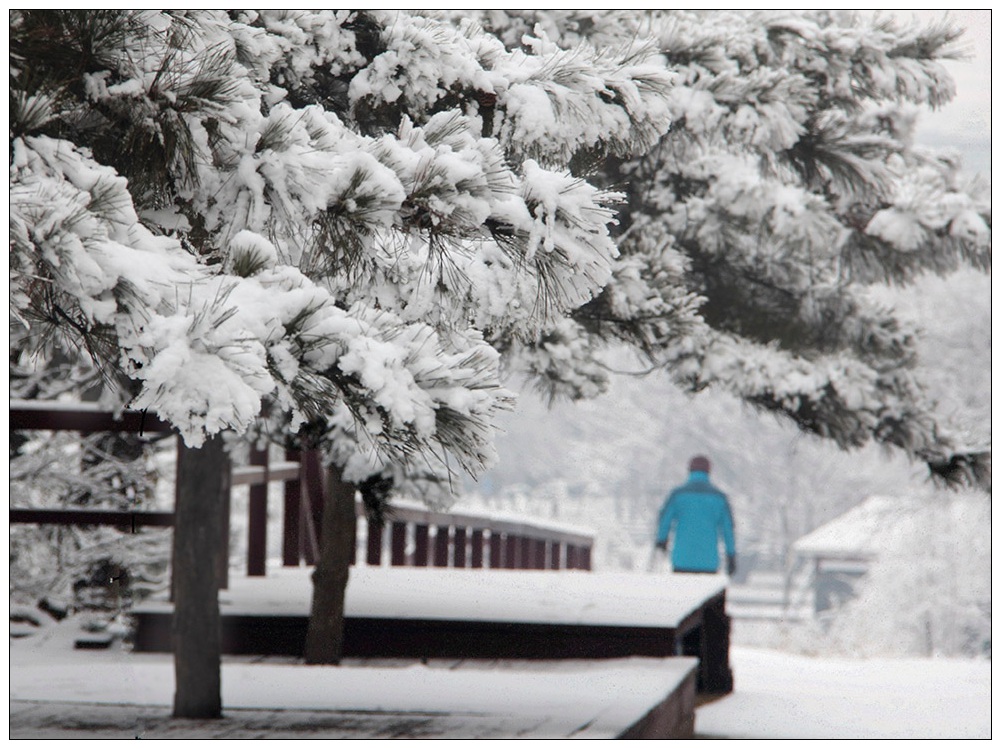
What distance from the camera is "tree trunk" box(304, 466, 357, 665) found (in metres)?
5.29

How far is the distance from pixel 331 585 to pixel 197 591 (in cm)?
94

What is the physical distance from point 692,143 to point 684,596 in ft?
9.96

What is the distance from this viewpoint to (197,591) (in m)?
4.43

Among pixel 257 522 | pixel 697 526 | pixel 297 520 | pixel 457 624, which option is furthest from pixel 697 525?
pixel 457 624

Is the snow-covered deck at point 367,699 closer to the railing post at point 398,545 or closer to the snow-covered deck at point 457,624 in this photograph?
the snow-covered deck at point 457,624

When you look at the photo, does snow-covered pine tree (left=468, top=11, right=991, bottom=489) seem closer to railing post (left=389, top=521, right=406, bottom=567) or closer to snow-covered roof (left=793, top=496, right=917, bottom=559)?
railing post (left=389, top=521, right=406, bottom=567)

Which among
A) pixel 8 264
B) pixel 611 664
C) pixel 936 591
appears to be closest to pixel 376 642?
pixel 611 664

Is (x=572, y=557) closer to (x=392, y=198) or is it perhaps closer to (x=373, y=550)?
(x=373, y=550)

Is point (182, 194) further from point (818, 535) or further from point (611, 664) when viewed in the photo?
point (818, 535)

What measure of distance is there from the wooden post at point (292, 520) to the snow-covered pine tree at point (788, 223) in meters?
2.98

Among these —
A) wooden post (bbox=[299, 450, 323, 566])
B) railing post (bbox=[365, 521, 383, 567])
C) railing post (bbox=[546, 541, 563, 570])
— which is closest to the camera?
wooden post (bbox=[299, 450, 323, 566])

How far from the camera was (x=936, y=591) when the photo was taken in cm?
2517

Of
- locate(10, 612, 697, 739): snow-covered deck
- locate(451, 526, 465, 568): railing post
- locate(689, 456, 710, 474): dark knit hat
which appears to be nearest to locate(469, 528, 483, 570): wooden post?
locate(451, 526, 465, 568): railing post

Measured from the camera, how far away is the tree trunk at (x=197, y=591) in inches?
172
